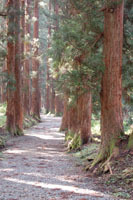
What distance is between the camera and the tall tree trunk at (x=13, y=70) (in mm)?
14748

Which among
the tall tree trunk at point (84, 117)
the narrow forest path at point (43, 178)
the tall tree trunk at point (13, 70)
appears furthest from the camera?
the tall tree trunk at point (13, 70)

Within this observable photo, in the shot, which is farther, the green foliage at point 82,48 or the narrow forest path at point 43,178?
the green foliage at point 82,48

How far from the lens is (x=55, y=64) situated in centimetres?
941

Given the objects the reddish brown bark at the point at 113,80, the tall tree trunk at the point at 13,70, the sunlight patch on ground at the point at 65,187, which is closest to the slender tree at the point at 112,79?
the reddish brown bark at the point at 113,80

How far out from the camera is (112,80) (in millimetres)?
7574

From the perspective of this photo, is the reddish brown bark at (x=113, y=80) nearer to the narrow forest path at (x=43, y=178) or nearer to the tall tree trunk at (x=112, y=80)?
the tall tree trunk at (x=112, y=80)

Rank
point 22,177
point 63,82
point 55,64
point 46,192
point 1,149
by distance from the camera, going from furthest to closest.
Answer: point 1,149
point 55,64
point 63,82
point 22,177
point 46,192

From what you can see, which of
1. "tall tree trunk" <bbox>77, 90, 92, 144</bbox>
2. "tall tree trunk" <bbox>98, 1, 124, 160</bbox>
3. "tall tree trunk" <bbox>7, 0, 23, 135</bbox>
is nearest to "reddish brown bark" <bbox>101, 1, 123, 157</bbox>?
"tall tree trunk" <bbox>98, 1, 124, 160</bbox>

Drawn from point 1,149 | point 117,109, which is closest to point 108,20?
point 117,109

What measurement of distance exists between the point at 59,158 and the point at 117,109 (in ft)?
12.1

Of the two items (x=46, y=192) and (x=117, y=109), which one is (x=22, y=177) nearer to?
(x=46, y=192)

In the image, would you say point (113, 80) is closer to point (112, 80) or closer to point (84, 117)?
point (112, 80)

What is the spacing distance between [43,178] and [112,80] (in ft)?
9.83

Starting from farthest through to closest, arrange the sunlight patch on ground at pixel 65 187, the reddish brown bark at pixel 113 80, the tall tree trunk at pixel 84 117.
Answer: the tall tree trunk at pixel 84 117 < the reddish brown bark at pixel 113 80 < the sunlight patch on ground at pixel 65 187
